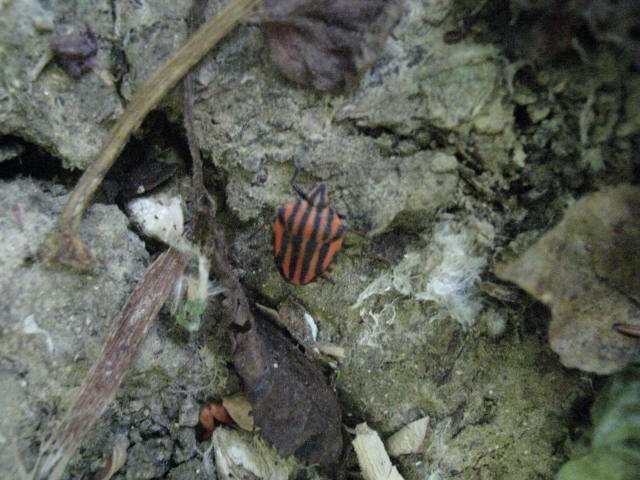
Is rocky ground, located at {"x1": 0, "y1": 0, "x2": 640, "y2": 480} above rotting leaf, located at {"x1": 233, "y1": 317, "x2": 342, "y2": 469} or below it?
above

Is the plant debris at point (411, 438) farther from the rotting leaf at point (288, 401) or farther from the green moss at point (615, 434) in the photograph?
the green moss at point (615, 434)

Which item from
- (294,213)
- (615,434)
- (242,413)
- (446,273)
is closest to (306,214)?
(294,213)

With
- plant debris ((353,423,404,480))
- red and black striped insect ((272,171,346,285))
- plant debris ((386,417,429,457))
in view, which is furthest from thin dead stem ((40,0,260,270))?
plant debris ((386,417,429,457))

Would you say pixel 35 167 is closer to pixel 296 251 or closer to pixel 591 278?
pixel 296 251

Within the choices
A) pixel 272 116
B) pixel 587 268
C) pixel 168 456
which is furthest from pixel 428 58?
pixel 168 456

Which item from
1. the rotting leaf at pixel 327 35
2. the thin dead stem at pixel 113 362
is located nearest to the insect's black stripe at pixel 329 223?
the rotting leaf at pixel 327 35

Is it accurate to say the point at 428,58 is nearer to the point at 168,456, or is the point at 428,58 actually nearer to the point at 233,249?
the point at 233,249

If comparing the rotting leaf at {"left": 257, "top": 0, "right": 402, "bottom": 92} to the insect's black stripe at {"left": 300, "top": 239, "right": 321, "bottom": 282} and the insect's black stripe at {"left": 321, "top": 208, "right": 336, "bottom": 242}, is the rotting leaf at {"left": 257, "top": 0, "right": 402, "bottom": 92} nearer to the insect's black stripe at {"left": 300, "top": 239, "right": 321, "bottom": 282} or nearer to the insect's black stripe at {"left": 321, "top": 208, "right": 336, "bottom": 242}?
the insect's black stripe at {"left": 321, "top": 208, "right": 336, "bottom": 242}

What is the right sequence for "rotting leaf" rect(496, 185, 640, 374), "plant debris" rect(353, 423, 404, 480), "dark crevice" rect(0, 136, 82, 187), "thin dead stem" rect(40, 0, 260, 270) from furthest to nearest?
1. "plant debris" rect(353, 423, 404, 480)
2. "dark crevice" rect(0, 136, 82, 187)
3. "thin dead stem" rect(40, 0, 260, 270)
4. "rotting leaf" rect(496, 185, 640, 374)
